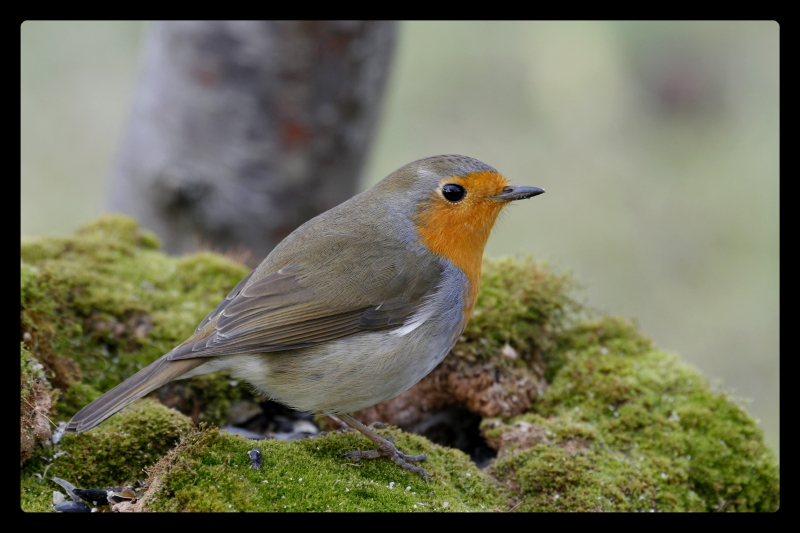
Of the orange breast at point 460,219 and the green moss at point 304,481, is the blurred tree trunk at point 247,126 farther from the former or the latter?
the green moss at point 304,481

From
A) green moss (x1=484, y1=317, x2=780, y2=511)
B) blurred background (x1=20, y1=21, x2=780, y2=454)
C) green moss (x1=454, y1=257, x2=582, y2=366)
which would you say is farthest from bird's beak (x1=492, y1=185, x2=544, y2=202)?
blurred background (x1=20, y1=21, x2=780, y2=454)

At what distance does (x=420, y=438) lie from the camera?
3.52 metres

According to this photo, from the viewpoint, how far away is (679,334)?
27.5 ft

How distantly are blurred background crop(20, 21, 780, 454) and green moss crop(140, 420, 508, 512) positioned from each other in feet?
17.6

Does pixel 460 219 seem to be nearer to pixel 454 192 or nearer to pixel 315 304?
pixel 454 192

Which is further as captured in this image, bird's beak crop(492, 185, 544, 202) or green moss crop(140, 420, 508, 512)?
bird's beak crop(492, 185, 544, 202)

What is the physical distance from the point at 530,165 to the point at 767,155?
2840 mm

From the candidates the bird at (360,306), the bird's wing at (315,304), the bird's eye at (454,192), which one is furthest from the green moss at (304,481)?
the bird's eye at (454,192)

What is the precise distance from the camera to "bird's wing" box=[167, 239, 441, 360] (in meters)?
3.21

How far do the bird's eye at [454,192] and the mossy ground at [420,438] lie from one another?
31.7 inches

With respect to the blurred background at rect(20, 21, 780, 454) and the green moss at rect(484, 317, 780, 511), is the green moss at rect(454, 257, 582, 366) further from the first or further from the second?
the blurred background at rect(20, 21, 780, 454)

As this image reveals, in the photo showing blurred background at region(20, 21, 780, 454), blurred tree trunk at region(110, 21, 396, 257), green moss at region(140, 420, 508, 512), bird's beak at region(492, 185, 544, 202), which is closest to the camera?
green moss at region(140, 420, 508, 512)

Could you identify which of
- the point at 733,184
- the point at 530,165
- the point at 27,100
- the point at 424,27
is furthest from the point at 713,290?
the point at 27,100

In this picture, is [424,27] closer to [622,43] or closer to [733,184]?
[622,43]
